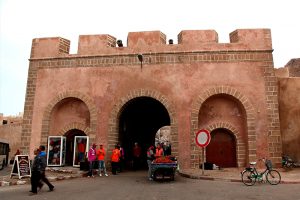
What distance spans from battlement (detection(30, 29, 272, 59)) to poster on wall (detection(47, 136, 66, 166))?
178 inches

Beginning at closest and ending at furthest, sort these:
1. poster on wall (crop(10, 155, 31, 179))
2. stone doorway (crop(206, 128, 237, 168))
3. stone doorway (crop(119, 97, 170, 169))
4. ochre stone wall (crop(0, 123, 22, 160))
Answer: poster on wall (crop(10, 155, 31, 179)) < stone doorway (crop(206, 128, 237, 168)) < stone doorway (crop(119, 97, 170, 169)) < ochre stone wall (crop(0, 123, 22, 160))

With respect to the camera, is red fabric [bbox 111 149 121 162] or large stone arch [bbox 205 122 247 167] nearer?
red fabric [bbox 111 149 121 162]

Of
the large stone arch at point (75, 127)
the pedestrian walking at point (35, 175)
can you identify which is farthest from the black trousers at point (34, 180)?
the large stone arch at point (75, 127)

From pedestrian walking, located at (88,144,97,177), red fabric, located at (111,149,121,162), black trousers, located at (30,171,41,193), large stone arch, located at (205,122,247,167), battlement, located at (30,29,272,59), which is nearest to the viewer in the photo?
black trousers, located at (30,171,41,193)

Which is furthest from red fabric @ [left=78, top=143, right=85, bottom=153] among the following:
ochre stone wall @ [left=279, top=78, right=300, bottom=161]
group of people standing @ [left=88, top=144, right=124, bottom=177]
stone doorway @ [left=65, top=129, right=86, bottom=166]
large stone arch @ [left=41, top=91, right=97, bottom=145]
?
ochre stone wall @ [left=279, top=78, right=300, bottom=161]

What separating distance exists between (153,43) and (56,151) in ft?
24.3

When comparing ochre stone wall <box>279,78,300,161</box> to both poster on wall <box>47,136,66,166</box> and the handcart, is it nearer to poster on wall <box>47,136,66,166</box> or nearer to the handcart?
the handcart

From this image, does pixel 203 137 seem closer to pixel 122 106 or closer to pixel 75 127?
pixel 122 106

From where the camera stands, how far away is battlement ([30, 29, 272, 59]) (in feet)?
49.2

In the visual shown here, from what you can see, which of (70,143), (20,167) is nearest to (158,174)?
(20,167)

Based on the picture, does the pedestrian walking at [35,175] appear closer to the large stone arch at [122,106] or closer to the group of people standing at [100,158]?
the group of people standing at [100,158]

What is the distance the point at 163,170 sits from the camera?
443 inches

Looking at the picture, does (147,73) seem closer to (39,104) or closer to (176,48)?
(176,48)

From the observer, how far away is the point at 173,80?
14875mm
